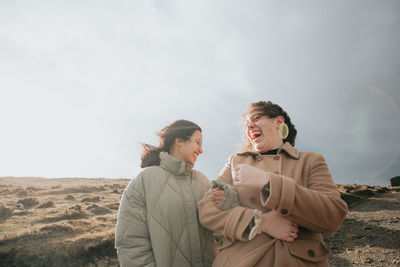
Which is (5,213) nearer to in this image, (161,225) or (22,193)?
(22,193)

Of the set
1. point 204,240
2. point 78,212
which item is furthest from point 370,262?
point 78,212

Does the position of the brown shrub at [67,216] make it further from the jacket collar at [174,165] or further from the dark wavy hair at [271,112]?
the dark wavy hair at [271,112]

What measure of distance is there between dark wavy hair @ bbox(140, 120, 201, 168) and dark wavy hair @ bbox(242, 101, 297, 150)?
0.91 metres

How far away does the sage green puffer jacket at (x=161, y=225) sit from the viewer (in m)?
2.76

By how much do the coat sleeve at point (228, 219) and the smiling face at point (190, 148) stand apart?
3.74 feet

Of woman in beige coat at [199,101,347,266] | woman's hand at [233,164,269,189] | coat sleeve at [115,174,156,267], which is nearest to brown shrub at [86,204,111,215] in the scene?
coat sleeve at [115,174,156,267]

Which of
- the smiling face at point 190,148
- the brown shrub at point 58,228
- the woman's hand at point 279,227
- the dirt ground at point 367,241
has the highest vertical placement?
the smiling face at point 190,148

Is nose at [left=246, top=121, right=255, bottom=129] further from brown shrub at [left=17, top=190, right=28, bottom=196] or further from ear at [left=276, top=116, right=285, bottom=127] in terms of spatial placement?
brown shrub at [left=17, top=190, right=28, bottom=196]

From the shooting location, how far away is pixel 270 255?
1974 mm

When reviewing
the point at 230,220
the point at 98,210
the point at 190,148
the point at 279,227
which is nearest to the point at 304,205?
the point at 279,227

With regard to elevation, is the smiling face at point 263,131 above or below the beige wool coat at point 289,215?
above

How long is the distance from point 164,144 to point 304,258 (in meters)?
2.45

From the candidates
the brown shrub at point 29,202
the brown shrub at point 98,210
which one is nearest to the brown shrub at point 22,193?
the brown shrub at point 29,202

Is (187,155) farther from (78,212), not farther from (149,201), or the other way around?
(78,212)
